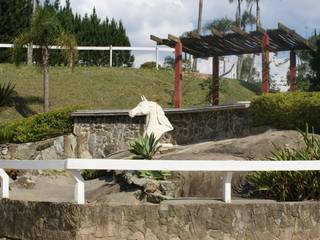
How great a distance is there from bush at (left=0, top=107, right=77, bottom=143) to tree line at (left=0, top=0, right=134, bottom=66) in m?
14.9

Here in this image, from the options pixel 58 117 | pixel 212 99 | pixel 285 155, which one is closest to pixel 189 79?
pixel 212 99

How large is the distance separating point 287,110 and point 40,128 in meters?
9.69

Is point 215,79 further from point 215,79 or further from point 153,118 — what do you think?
point 153,118

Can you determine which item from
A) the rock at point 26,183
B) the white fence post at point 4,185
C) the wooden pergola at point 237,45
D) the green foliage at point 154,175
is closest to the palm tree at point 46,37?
the wooden pergola at point 237,45

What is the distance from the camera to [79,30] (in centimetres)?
4359

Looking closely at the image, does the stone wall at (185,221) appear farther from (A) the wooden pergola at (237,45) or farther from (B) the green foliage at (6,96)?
(B) the green foliage at (6,96)

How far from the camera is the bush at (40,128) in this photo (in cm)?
2239

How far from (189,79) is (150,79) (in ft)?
7.54

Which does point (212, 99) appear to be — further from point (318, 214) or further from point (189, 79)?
point (318, 214)

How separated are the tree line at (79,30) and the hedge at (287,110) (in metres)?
21.7

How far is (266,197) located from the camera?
9.65 metres

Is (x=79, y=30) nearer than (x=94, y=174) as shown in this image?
No

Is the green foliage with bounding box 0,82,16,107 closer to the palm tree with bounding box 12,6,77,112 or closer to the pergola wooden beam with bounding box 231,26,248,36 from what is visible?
the palm tree with bounding box 12,6,77,112

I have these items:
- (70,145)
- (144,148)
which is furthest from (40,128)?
(144,148)
